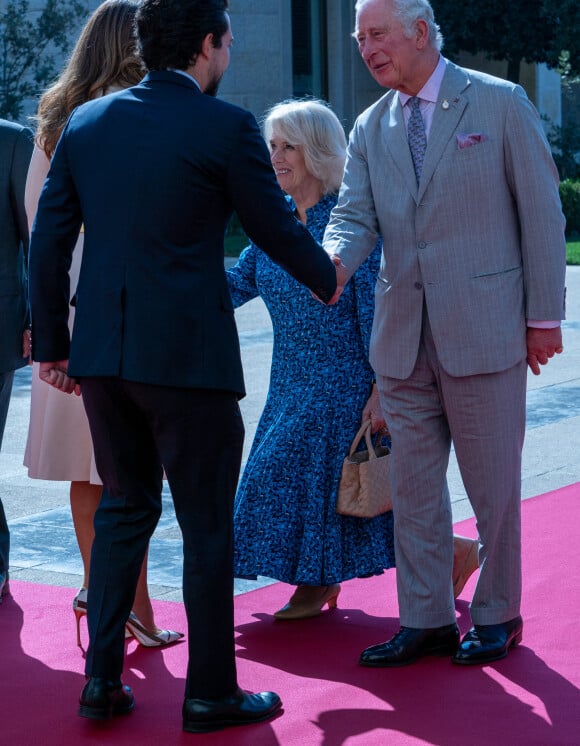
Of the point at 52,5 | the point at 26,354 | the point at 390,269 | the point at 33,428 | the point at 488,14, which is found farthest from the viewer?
the point at 488,14

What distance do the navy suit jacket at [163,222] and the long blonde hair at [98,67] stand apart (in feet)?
2.46

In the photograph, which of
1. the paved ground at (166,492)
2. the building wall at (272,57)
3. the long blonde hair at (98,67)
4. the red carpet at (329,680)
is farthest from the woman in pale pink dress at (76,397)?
the building wall at (272,57)

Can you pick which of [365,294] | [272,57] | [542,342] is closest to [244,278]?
[365,294]

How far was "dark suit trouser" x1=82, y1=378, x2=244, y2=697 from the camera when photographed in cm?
372

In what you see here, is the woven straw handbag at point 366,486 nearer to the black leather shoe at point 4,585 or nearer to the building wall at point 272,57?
the black leather shoe at point 4,585

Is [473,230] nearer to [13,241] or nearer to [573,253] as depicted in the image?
[13,241]

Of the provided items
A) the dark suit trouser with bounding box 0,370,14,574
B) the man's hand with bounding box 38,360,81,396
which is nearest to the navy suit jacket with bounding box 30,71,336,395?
the man's hand with bounding box 38,360,81,396

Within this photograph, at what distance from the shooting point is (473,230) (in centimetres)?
430

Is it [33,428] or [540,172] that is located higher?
[540,172]

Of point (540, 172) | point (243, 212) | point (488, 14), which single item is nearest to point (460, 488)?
point (540, 172)

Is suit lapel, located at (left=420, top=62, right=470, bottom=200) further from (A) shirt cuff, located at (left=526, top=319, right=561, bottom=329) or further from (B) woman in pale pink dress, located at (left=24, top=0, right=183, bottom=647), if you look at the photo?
(B) woman in pale pink dress, located at (left=24, top=0, right=183, bottom=647)

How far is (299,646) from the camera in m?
4.67

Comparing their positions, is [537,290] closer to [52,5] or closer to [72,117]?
[72,117]

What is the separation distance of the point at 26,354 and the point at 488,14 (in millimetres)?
32225
